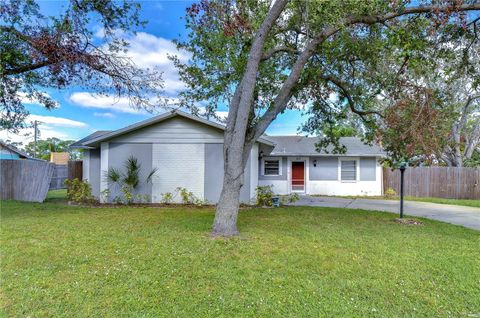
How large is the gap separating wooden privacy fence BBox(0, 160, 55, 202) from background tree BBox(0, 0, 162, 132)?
13.9 feet

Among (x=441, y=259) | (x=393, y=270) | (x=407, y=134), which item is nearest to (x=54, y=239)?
(x=393, y=270)

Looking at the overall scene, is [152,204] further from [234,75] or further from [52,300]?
[52,300]

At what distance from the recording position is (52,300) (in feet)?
11.6

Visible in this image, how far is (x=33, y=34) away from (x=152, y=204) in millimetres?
6753

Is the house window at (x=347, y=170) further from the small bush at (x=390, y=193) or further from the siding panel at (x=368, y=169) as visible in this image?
the small bush at (x=390, y=193)

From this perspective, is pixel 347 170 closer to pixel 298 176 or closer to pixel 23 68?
pixel 298 176

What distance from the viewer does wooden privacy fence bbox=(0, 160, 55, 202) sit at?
13.1 m

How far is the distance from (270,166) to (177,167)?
26.2 feet

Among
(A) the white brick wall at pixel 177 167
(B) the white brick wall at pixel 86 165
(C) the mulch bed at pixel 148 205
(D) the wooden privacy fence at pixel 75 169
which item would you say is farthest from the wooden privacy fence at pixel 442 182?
(D) the wooden privacy fence at pixel 75 169

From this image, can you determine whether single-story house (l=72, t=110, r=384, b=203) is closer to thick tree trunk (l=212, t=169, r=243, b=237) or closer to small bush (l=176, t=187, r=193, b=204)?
small bush (l=176, t=187, r=193, b=204)

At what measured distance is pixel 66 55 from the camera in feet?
24.9

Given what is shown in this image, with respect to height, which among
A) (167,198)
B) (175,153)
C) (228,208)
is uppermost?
(175,153)

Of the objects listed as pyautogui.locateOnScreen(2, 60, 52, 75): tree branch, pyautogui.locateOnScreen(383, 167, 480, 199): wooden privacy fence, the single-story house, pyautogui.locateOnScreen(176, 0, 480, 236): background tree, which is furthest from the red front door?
pyautogui.locateOnScreen(2, 60, 52, 75): tree branch

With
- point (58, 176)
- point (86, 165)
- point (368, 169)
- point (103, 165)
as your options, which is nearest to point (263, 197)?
point (103, 165)
